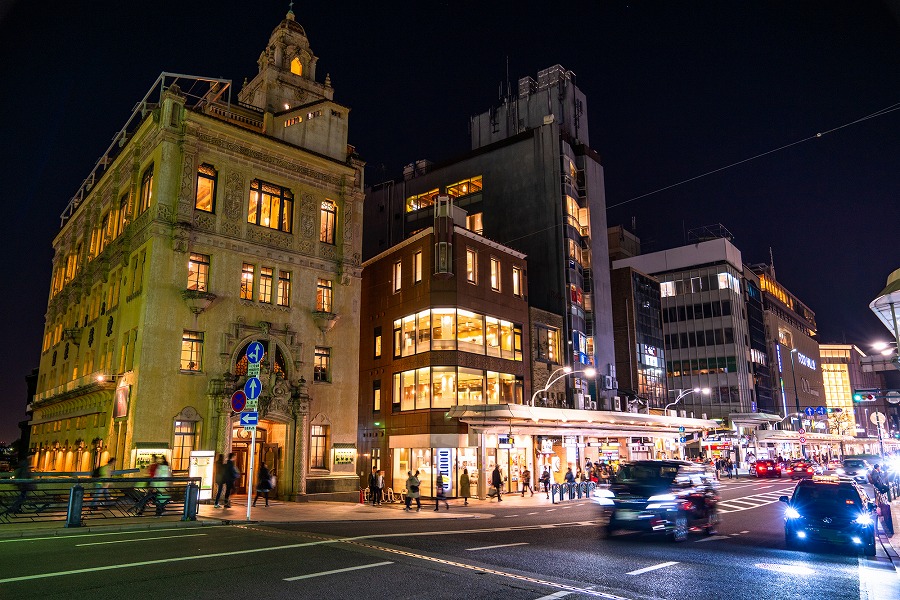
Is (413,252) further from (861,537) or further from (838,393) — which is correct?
(838,393)

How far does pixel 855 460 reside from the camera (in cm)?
4562

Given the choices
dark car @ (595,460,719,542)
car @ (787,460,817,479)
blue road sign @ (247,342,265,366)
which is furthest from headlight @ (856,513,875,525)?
car @ (787,460,817,479)

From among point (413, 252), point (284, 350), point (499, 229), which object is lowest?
point (284, 350)

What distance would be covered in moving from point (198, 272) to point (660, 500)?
23915 mm

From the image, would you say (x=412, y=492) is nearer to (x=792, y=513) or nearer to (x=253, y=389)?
(x=253, y=389)

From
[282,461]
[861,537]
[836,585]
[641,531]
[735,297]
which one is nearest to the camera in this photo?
[836,585]

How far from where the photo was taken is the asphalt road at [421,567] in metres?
9.09

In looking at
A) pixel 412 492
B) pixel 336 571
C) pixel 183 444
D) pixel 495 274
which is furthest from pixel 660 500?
pixel 495 274

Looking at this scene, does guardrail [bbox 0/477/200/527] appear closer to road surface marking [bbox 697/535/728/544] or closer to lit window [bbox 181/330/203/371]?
lit window [bbox 181/330/203/371]

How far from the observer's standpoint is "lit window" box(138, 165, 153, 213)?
31205 millimetres

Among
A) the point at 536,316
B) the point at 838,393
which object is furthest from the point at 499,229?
the point at 838,393

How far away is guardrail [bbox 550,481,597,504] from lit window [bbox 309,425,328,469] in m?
12.9

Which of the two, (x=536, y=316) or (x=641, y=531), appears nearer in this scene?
(x=641, y=531)

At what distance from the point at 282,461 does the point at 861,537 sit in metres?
24.8
